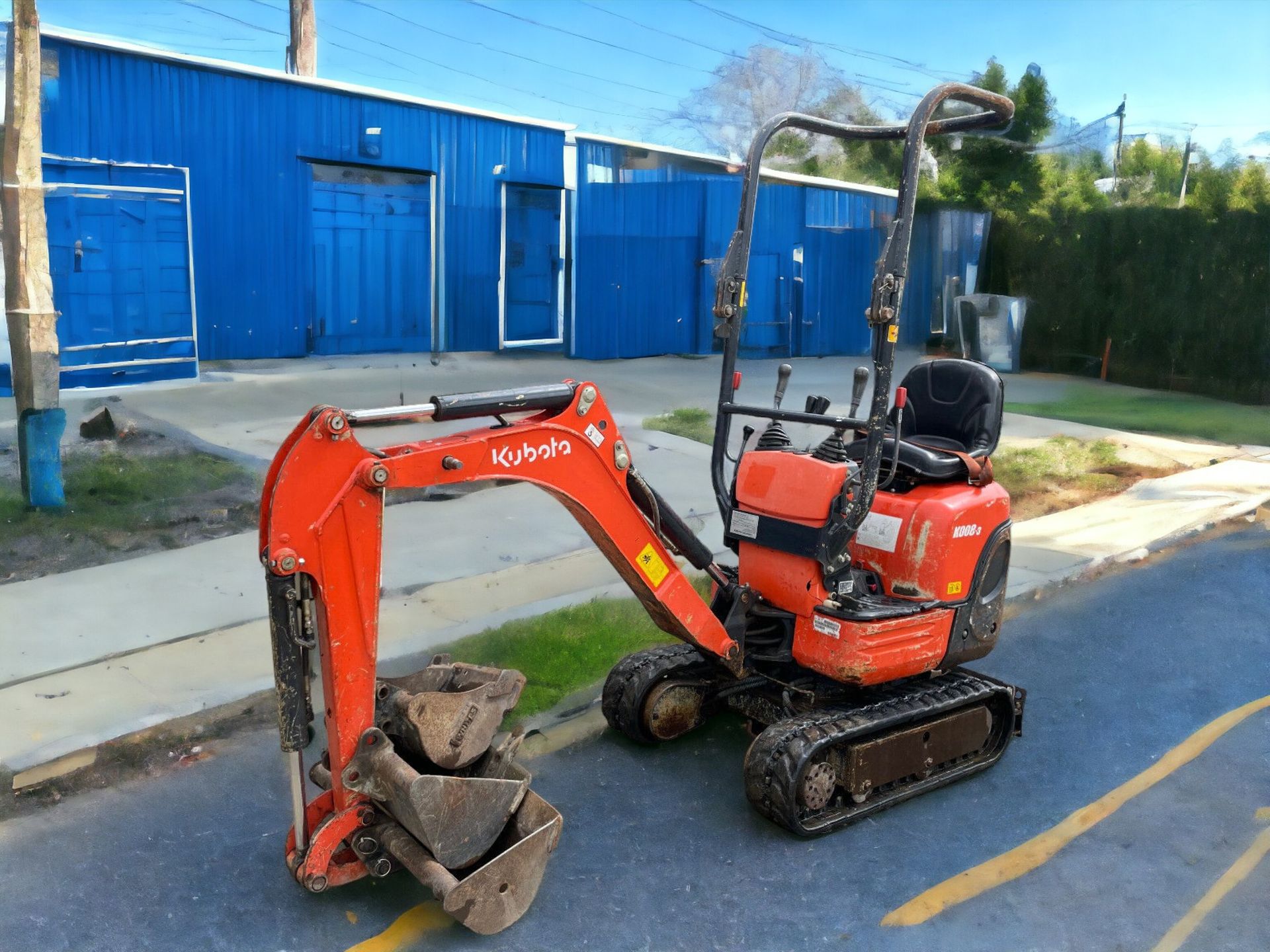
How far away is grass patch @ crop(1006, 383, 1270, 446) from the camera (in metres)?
14.8

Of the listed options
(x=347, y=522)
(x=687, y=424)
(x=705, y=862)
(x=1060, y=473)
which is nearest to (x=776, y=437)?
(x=705, y=862)

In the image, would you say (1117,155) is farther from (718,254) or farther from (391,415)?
(391,415)

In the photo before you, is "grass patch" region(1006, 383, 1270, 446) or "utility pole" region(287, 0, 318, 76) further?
"utility pole" region(287, 0, 318, 76)

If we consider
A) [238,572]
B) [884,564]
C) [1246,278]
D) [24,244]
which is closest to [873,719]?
[884,564]

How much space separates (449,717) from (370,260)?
13143 millimetres

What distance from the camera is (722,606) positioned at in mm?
5109

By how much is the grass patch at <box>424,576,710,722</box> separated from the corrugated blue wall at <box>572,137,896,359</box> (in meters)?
12.1

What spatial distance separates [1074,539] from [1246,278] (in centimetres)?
1137

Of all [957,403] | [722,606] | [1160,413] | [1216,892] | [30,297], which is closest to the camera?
[1216,892]

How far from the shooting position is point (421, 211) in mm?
16531

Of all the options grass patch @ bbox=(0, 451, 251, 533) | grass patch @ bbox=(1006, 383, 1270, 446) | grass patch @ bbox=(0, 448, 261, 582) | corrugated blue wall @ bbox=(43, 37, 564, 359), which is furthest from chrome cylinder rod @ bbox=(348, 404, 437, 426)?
grass patch @ bbox=(1006, 383, 1270, 446)

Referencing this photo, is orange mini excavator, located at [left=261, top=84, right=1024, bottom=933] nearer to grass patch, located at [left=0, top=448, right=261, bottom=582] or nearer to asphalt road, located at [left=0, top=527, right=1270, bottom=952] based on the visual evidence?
asphalt road, located at [left=0, top=527, right=1270, bottom=952]

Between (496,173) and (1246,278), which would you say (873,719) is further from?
(1246,278)

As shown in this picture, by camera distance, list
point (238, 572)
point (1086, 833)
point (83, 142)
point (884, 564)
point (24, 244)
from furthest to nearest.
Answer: point (83, 142)
point (24, 244)
point (238, 572)
point (884, 564)
point (1086, 833)
